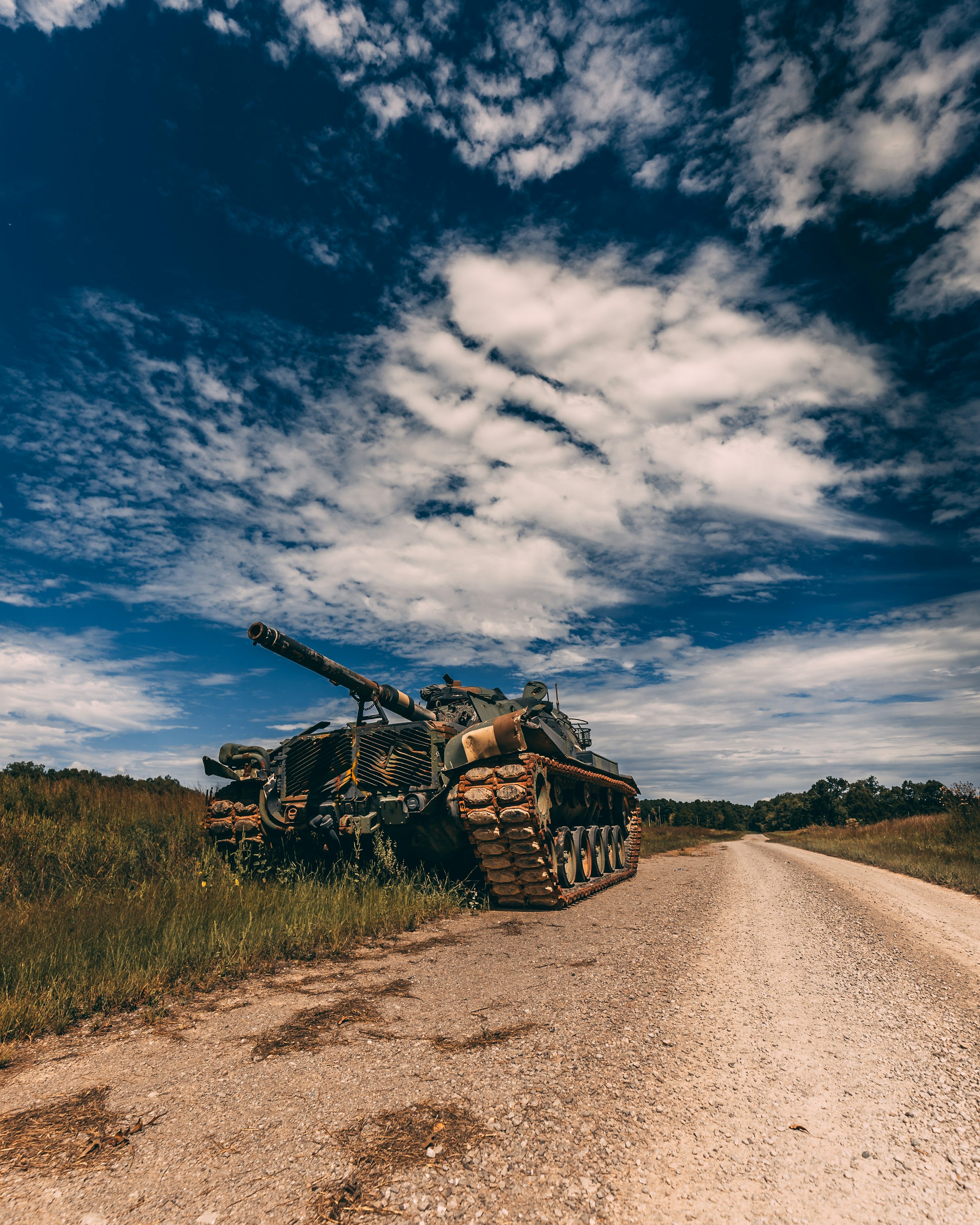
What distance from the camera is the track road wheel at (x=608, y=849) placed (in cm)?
1409

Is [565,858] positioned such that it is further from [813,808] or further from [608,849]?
[813,808]

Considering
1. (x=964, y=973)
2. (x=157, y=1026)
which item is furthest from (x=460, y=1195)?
(x=964, y=973)

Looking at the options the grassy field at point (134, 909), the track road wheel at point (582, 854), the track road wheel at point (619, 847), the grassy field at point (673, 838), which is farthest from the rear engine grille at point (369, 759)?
the grassy field at point (673, 838)

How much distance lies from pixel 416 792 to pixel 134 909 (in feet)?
12.4

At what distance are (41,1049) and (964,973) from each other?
707 cm

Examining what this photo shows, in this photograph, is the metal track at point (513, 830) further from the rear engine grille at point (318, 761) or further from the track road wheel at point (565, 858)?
the rear engine grille at point (318, 761)

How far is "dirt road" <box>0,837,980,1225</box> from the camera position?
2.29 m

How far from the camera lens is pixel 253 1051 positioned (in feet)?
12.3

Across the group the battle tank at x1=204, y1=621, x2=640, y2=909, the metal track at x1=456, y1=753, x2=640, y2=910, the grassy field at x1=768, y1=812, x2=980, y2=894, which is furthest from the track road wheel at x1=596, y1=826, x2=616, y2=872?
A: the grassy field at x1=768, y1=812, x2=980, y2=894

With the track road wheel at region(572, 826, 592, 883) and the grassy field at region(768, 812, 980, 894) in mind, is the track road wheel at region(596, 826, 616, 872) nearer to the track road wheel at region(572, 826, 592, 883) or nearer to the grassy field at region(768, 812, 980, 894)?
the track road wheel at region(572, 826, 592, 883)

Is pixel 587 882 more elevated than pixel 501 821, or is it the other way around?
Result: pixel 501 821

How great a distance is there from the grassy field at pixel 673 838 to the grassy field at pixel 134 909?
11.6 m

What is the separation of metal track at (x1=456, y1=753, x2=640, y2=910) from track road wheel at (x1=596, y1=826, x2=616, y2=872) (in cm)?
448

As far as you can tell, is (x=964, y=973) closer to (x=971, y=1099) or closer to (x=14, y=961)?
(x=971, y=1099)
